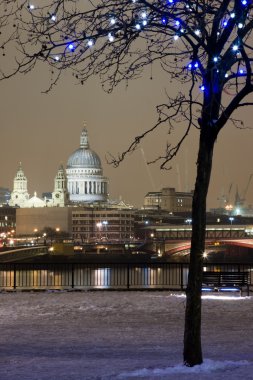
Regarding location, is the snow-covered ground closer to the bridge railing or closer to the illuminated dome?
the bridge railing

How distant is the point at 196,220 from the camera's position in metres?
11.4

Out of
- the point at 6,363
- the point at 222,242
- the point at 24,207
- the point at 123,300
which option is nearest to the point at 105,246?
the point at 222,242

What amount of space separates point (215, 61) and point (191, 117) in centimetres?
82

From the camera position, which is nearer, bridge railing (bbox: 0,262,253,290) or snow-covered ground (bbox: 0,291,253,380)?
snow-covered ground (bbox: 0,291,253,380)

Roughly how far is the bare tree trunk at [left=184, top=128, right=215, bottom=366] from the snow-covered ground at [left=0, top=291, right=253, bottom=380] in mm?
344

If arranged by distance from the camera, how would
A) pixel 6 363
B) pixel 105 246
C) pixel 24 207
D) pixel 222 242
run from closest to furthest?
pixel 6 363 → pixel 222 242 → pixel 105 246 → pixel 24 207

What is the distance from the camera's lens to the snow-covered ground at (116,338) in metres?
11.0

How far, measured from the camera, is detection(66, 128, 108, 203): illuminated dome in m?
194

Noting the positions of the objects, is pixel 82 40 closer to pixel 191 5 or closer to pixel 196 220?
pixel 191 5

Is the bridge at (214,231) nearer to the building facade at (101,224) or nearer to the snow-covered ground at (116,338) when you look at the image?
the building facade at (101,224)

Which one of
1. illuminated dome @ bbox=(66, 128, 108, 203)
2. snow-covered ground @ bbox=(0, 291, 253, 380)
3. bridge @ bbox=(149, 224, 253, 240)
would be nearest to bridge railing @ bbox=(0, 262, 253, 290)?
snow-covered ground @ bbox=(0, 291, 253, 380)

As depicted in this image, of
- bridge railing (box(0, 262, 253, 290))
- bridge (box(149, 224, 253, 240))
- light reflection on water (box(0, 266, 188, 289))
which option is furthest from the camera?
bridge (box(149, 224, 253, 240))

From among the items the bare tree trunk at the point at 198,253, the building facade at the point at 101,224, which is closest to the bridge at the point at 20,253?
the building facade at the point at 101,224

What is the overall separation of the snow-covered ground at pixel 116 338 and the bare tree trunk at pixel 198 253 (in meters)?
0.34
